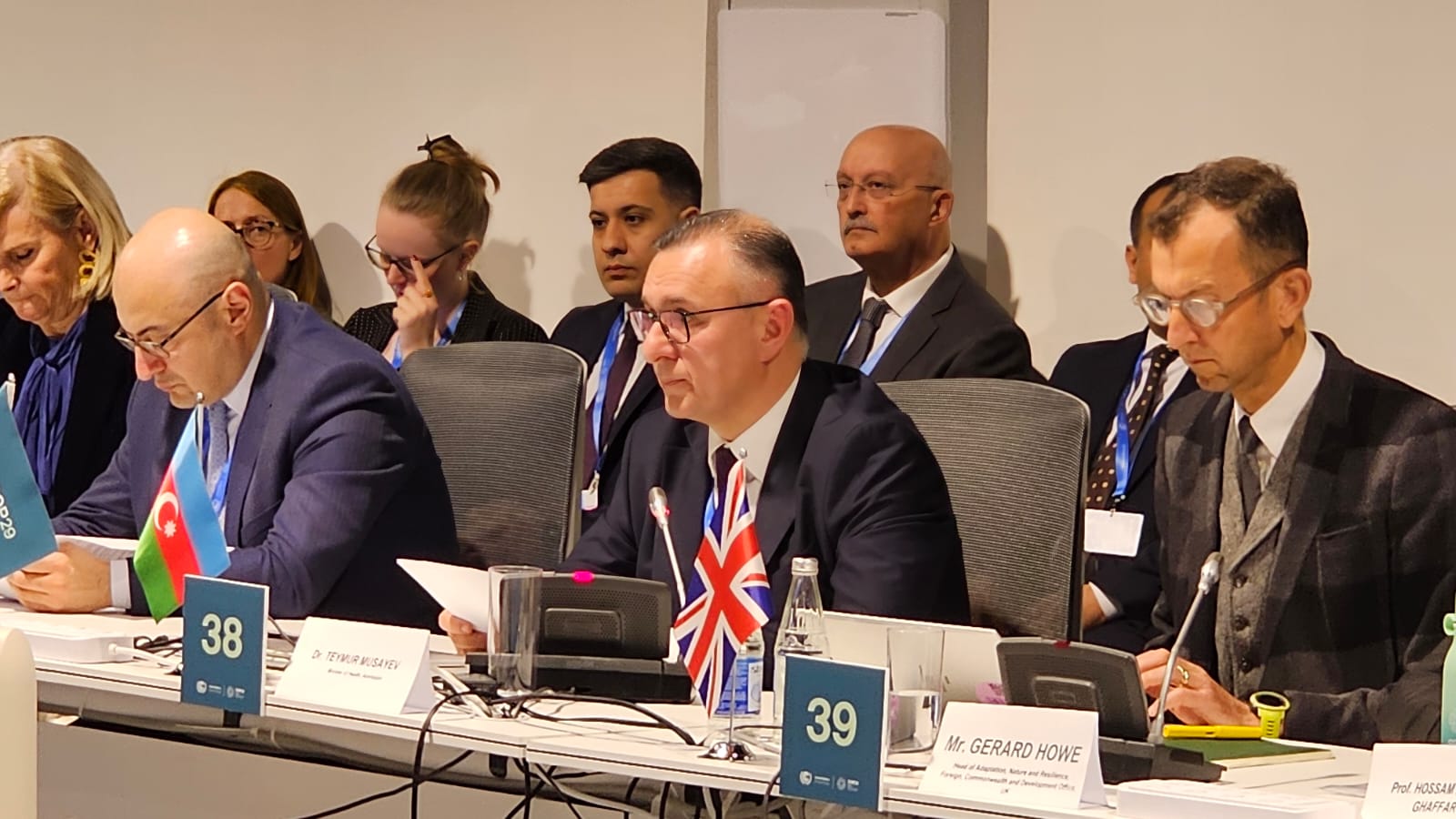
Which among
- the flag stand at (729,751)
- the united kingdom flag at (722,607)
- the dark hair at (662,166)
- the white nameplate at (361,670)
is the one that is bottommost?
the flag stand at (729,751)

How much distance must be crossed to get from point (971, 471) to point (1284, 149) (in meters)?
1.89

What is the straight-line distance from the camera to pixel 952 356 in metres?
4.11

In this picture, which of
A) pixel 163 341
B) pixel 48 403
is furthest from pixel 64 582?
pixel 48 403

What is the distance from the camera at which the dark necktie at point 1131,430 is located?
13.1 ft

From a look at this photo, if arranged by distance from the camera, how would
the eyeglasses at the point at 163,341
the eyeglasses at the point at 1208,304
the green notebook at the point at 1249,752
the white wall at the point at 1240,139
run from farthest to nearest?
1. the white wall at the point at 1240,139
2. the eyeglasses at the point at 163,341
3. the eyeglasses at the point at 1208,304
4. the green notebook at the point at 1249,752

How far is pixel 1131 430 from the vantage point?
13.3 feet

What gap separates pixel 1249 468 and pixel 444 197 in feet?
9.19

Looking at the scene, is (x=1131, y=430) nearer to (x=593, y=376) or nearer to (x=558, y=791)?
(x=593, y=376)

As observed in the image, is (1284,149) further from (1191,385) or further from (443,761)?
(443,761)

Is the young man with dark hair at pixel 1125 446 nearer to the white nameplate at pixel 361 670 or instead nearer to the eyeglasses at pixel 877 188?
the eyeglasses at pixel 877 188

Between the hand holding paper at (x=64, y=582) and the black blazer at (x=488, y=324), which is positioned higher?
the black blazer at (x=488, y=324)

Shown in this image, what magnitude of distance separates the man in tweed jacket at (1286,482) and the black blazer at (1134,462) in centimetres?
42

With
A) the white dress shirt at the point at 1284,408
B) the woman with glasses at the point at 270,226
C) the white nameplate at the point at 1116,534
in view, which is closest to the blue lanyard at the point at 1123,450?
the white nameplate at the point at 1116,534

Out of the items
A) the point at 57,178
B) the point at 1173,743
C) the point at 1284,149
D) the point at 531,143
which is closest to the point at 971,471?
the point at 1173,743
